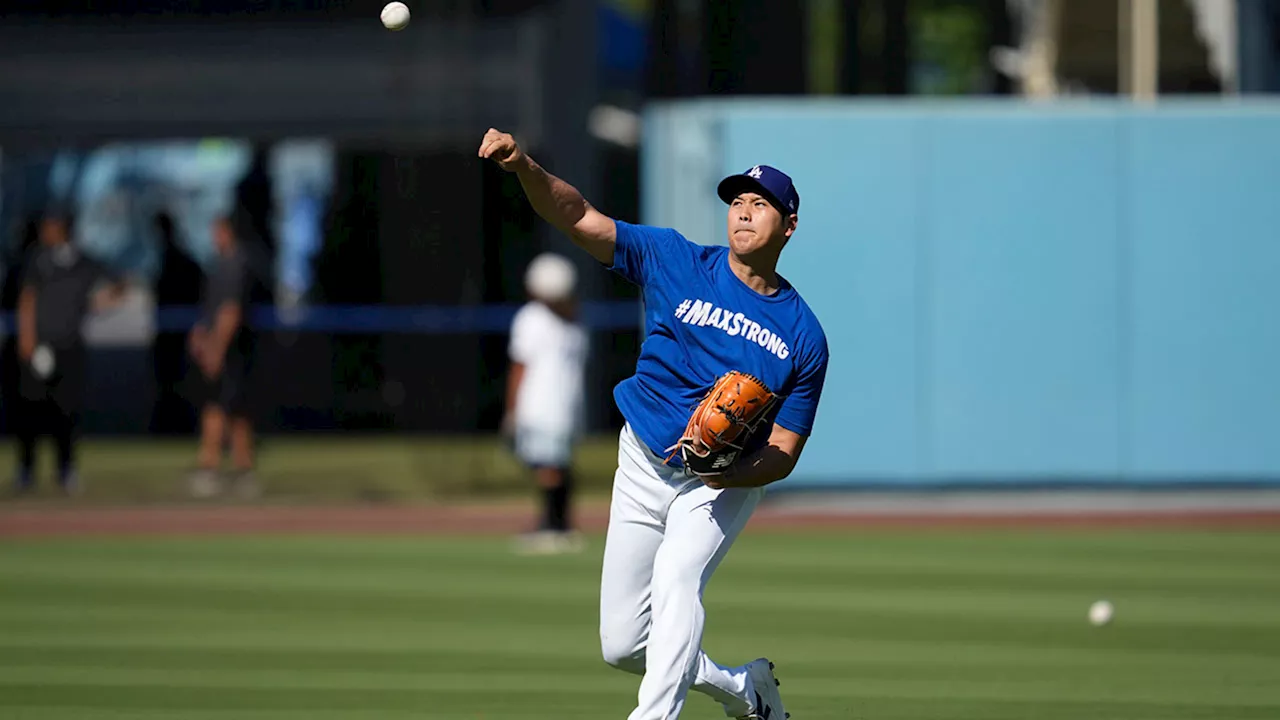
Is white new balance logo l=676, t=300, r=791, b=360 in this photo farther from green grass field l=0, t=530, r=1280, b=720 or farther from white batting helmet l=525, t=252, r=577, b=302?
white batting helmet l=525, t=252, r=577, b=302

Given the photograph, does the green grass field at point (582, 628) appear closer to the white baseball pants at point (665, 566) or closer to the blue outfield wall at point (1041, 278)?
the white baseball pants at point (665, 566)

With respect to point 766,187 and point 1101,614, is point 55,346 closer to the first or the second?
point 1101,614

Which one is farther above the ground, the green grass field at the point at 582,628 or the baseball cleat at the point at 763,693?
the baseball cleat at the point at 763,693

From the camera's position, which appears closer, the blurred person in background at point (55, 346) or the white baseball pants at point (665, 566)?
the white baseball pants at point (665, 566)

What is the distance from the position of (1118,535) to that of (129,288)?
14538 millimetres

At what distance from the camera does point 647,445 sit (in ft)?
24.0

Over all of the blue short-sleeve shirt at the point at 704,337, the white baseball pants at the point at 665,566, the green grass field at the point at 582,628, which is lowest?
the green grass field at the point at 582,628

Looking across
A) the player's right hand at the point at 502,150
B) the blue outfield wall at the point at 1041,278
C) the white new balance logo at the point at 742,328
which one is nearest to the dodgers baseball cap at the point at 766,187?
the white new balance logo at the point at 742,328

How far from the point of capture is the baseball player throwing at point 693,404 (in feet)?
A: 23.1

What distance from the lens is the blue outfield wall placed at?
18797 mm

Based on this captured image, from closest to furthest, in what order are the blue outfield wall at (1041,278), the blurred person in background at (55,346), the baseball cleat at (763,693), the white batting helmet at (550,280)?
the baseball cleat at (763,693) → the white batting helmet at (550,280) → the blue outfield wall at (1041,278) → the blurred person in background at (55,346)

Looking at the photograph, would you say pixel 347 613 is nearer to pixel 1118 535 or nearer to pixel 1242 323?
pixel 1118 535

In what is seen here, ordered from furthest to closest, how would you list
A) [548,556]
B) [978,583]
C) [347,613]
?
[548,556] < [978,583] < [347,613]

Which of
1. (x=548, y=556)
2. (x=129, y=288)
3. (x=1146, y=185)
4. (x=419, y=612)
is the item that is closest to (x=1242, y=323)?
(x=1146, y=185)
